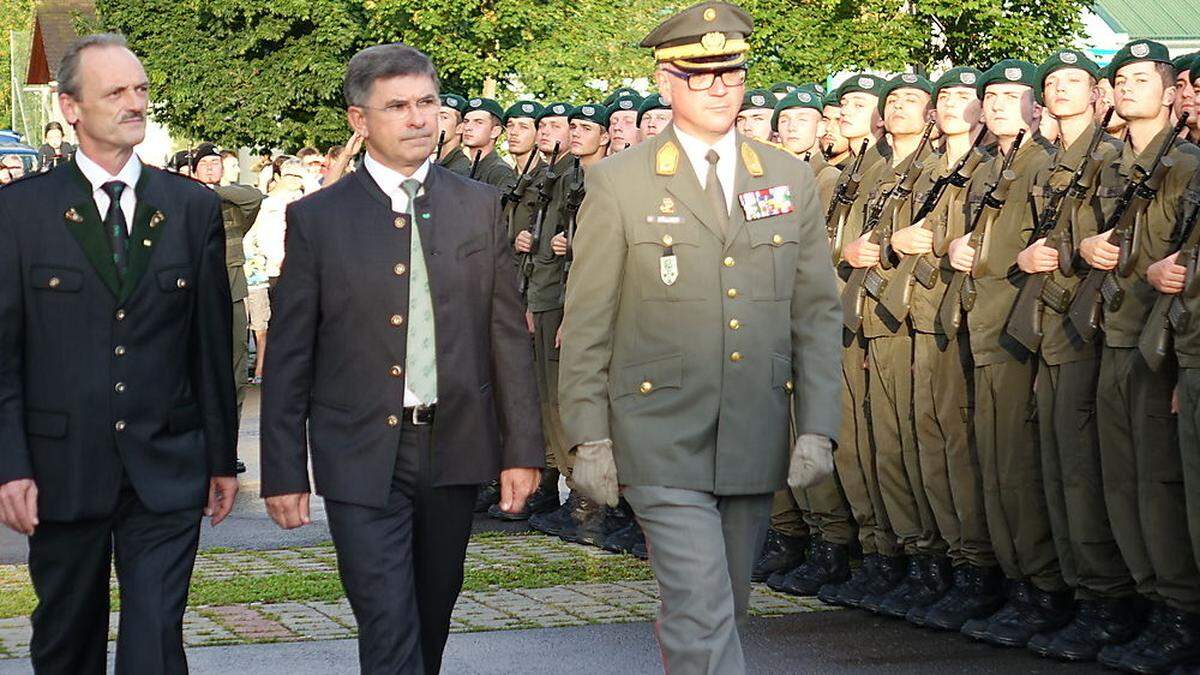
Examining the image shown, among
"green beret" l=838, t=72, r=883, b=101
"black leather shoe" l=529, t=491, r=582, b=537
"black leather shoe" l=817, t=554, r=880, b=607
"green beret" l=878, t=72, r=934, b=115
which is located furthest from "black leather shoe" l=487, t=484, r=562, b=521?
"green beret" l=878, t=72, r=934, b=115

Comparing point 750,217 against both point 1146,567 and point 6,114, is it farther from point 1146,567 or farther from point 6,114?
point 6,114

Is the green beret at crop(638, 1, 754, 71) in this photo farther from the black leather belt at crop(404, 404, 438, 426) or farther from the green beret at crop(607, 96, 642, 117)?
the green beret at crop(607, 96, 642, 117)

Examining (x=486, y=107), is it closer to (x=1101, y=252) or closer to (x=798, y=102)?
(x=798, y=102)

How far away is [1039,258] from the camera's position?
8625 mm

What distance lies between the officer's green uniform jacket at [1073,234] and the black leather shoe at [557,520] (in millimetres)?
4080

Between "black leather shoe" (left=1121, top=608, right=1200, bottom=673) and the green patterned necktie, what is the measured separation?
10.8 ft

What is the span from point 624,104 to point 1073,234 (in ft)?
14.1

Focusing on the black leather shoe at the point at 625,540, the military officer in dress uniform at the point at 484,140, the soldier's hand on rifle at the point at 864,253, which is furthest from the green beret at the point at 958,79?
the military officer in dress uniform at the point at 484,140

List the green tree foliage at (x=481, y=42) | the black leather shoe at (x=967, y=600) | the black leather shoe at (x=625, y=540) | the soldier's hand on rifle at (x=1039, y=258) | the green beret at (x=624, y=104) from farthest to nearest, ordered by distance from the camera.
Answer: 1. the green tree foliage at (x=481, y=42)
2. the green beret at (x=624, y=104)
3. the black leather shoe at (x=625, y=540)
4. the black leather shoe at (x=967, y=600)
5. the soldier's hand on rifle at (x=1039, y=258)

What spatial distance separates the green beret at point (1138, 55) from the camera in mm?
8531

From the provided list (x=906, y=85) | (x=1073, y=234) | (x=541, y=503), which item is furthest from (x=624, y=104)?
(x=1073, y=234)

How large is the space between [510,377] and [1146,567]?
10.3 ft

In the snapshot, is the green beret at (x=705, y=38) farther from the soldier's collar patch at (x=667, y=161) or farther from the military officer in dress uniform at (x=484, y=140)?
the military officer in dress uniform at (x=484, y=140)

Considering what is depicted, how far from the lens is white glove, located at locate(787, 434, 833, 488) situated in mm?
6203
